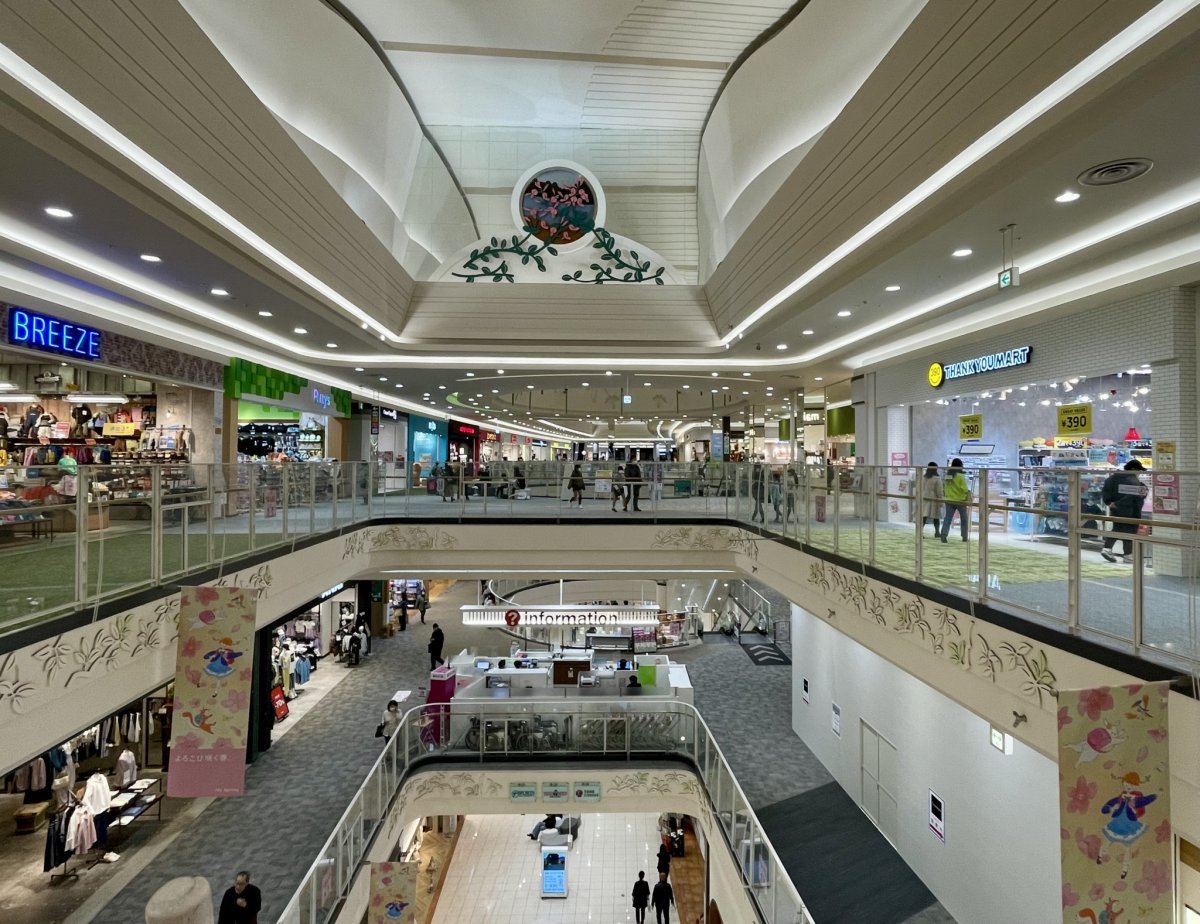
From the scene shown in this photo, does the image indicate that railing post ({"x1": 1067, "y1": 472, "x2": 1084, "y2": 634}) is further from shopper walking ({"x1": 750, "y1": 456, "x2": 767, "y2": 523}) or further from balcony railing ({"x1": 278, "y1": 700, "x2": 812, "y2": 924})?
shopper walking ({"x1": 750, "y1": 456, "x2": 767, "y2": 523})

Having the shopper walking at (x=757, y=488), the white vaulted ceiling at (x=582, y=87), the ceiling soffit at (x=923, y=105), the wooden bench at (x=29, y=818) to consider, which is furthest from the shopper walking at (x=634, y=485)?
the wooden bench at (x=29, y=818)

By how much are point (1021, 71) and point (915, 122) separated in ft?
4.11

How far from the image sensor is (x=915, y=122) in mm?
5758

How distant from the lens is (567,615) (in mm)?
16000

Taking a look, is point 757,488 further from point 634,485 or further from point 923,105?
point 923,105

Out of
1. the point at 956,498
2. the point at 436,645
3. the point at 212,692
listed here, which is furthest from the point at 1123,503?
the point at 436,645

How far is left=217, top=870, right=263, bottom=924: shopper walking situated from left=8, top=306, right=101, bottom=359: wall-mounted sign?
22.4ft

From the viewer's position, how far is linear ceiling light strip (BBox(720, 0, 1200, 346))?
3750mm

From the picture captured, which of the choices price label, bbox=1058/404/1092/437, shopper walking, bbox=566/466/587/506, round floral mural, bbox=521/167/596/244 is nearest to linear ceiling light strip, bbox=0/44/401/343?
round floral mural, bbox=521/167/596/244

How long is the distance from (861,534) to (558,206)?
10.0 metres

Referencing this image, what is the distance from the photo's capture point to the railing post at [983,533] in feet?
15.3

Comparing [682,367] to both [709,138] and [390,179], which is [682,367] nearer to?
[709,138]

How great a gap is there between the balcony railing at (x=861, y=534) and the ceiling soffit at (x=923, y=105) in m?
2.85

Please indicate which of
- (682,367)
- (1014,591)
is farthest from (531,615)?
(1014,591)
